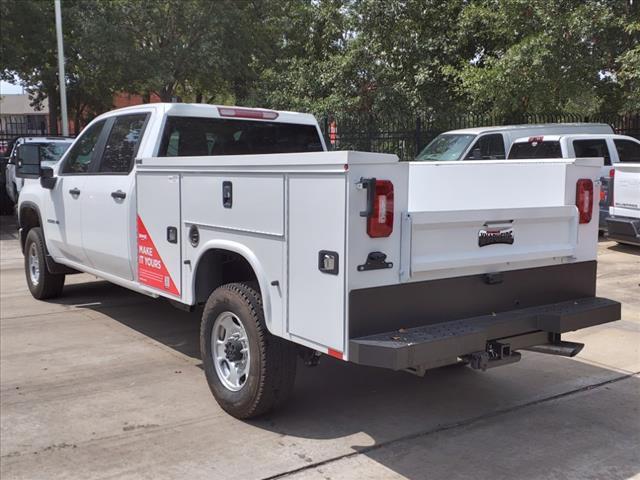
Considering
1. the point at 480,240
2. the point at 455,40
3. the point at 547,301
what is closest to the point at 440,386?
the point at 547,301

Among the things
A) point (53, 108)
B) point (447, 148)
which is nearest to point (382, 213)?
point (447, 148)

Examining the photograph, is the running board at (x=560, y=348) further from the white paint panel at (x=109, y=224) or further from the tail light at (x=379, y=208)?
the white paint panel at (x=109, y=224)

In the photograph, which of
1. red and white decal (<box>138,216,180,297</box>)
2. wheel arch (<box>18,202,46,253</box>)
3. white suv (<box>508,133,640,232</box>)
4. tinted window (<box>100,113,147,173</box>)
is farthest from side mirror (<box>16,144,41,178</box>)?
white suv (<box>508,133,640,232</box>)

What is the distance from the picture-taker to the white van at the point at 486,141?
42.1 ft

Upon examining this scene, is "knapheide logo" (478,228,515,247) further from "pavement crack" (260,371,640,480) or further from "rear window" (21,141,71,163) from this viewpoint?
"rear window" (21,141,71,163)

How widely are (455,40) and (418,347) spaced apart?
16.9m

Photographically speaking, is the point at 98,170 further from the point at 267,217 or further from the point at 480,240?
the point at 480,240

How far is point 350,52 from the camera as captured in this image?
19.7 metres

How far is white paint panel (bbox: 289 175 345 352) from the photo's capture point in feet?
11.2

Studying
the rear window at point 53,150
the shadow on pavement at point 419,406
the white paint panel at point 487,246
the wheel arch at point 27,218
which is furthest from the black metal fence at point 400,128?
the white paint panel at point 487,246

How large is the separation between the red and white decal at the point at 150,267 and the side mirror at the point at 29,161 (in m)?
2.29

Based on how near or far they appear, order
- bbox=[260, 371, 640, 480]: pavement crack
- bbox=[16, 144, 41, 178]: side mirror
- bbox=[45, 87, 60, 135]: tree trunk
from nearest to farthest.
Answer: bbox=[260, 371, 640, 480]: pavement crack < bbox=[16, 144, 41, 178]: side mirror < bbox=[45, 87, 60, 135]: tree trunk

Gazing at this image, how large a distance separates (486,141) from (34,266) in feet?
28.7

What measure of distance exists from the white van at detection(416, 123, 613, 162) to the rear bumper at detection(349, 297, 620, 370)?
8.62 meters
